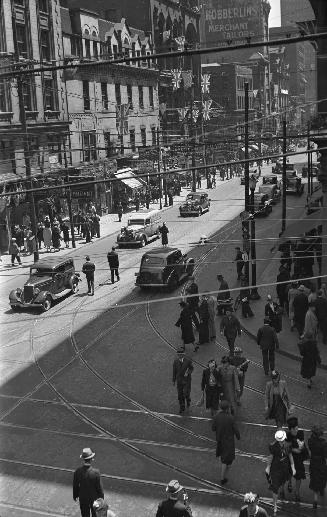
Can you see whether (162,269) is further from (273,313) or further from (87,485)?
(87,485)

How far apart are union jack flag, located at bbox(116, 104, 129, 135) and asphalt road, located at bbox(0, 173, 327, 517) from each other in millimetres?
31277

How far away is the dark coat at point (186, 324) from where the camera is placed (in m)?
17.3

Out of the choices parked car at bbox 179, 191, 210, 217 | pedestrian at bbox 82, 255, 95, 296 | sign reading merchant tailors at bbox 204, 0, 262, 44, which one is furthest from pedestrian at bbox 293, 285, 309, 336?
sign reading merchant tailors at bbox 204, 0, 262, 44

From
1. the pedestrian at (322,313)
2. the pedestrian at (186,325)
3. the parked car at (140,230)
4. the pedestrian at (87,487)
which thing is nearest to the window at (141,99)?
the parked car at (140,230)

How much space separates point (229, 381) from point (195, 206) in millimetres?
32566

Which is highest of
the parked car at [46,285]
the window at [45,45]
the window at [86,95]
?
the window at [45,45]

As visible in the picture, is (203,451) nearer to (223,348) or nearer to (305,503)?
(305,503)

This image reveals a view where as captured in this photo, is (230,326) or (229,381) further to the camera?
(230,326)

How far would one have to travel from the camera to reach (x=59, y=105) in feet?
142

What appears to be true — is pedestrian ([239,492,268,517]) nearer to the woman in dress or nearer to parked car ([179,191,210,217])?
the woman in dress

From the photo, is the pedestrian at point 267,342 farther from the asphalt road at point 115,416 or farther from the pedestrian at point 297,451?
the pedestrian at point 297,451

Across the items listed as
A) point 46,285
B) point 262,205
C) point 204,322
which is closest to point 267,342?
point 204,322

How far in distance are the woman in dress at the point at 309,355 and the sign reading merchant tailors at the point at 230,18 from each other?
133830 mm

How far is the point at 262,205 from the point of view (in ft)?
135
